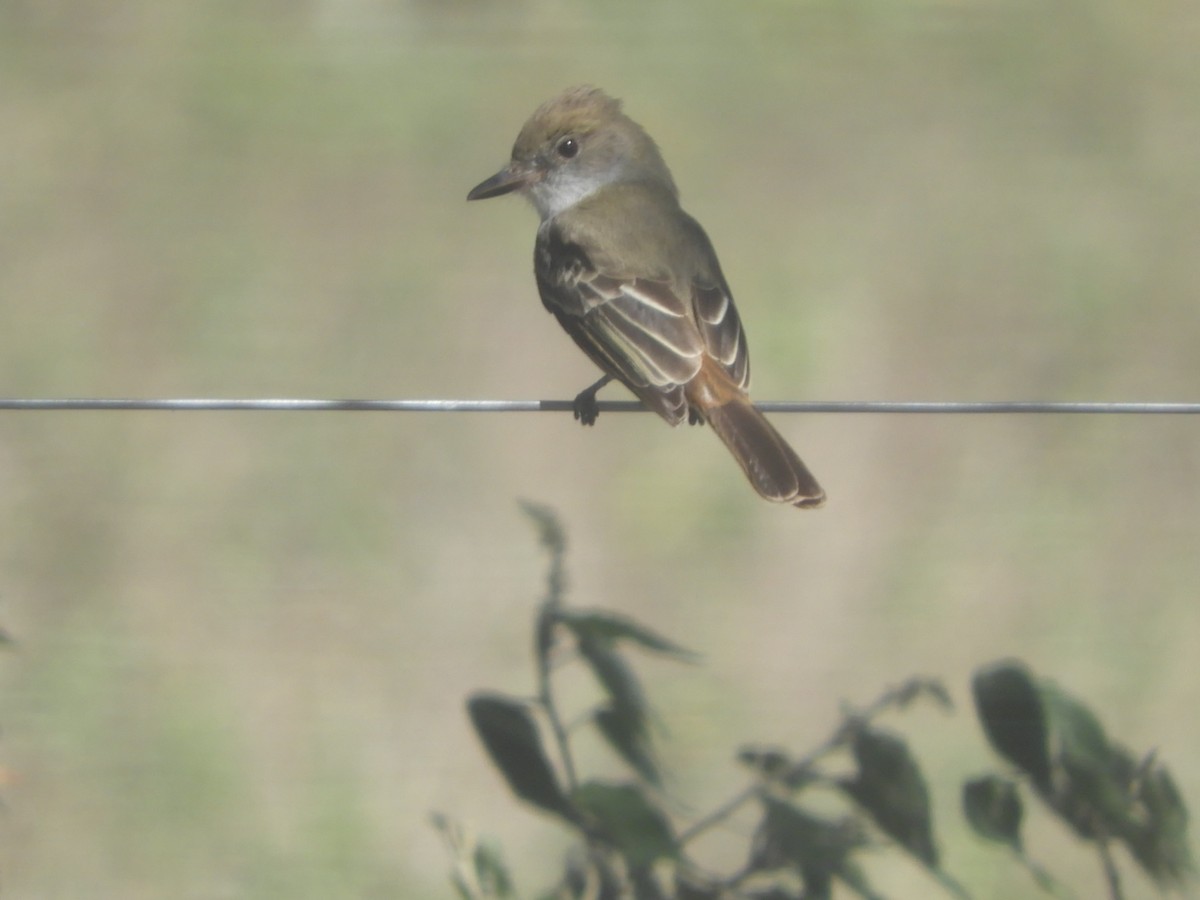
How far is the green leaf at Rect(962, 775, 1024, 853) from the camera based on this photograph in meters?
1.99

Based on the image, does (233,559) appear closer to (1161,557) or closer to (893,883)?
(893,883)

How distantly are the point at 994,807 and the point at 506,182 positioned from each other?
230cm

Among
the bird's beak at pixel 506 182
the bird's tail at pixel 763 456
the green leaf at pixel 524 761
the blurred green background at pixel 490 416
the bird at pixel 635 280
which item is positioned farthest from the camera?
the blurred green background at pixel 490 416

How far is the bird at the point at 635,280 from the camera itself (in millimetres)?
3107

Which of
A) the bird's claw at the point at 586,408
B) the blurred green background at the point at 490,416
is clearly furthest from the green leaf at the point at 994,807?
the blurred green background at the point at 490,416

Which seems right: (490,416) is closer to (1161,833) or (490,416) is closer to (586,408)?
(586,408)

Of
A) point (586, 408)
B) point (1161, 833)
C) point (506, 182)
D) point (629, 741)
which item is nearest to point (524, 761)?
point (629, 741)

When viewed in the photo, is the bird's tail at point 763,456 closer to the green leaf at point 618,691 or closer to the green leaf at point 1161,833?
the green leaf at point 618,691

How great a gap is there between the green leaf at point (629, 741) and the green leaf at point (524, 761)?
2.8 inches

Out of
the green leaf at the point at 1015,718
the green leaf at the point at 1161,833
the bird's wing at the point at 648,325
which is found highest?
the bird's wing at the point at 648,325

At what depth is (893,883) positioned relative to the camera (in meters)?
4.15

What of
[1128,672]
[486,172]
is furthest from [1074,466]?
[486,172]

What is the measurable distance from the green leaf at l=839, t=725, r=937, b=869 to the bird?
0.94m

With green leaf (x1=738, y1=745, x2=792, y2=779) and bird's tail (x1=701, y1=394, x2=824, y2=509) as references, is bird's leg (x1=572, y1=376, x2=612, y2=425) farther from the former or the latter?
green leaf (x1=738, y1=745, x2=792, y2=779)
